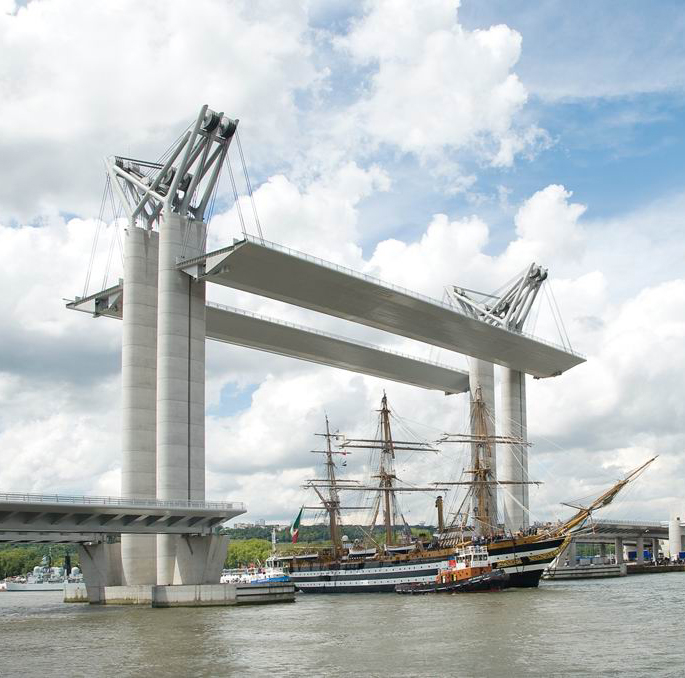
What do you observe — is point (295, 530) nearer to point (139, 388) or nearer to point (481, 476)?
point (481, 476)

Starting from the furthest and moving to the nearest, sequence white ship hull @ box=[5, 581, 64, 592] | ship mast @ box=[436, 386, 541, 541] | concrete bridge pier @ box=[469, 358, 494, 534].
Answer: white ship hull @ box=[5, 581, 64, 592] → concrete bridge pier @ box=[469, 358, 494, 534] → ship mast @ box=[436, 386, 541, 541]

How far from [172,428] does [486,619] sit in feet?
68.4

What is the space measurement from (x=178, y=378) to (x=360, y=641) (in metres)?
23.7

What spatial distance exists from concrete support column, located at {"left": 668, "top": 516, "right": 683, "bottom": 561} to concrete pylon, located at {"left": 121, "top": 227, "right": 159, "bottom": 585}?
82.8 meters

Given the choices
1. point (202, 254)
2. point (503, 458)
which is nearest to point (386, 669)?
point (202, 254)

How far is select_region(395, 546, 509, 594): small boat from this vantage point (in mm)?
54531

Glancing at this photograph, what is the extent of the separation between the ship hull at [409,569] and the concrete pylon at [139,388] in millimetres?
18824

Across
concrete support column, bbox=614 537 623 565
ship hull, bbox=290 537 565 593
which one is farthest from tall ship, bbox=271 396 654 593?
concrete support column, bbox=614 537 623 565

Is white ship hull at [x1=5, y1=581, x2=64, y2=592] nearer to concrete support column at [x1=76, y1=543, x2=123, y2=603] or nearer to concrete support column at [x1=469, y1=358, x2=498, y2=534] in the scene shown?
concrete support column at [x1=469, y1=358, x2=498, y2=534]

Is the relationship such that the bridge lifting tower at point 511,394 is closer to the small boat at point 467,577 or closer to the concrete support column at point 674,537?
the small boat at point 467,577

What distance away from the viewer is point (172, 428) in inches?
1948

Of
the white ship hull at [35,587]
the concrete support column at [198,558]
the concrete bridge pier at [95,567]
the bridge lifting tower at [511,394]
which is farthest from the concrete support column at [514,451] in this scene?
the white ship hull at [35,587]

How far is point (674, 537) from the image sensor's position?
11662 centimetres

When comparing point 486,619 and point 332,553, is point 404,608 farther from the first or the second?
point 332,553
